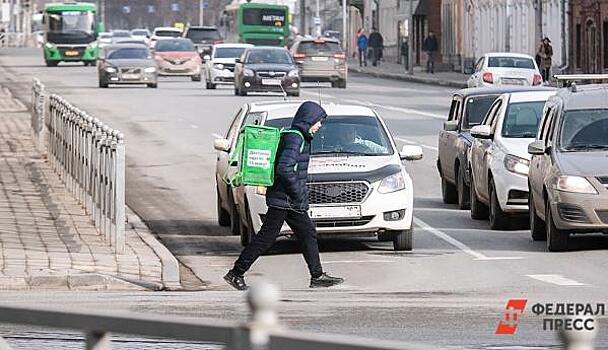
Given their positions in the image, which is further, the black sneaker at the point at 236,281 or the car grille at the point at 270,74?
the car grille at the point at 270,74

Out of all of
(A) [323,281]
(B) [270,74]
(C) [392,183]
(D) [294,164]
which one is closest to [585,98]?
(C) [392,183]

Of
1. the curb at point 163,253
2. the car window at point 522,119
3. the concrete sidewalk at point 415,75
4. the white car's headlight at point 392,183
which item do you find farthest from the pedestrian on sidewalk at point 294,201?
→ the concrete sidewalk at point 415,75

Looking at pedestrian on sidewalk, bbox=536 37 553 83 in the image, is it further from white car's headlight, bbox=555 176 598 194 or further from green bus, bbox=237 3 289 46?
white car's headlight, bbox=555 176 598 194

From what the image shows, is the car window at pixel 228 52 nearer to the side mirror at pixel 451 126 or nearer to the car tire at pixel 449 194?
the car tire at pixel 449 194

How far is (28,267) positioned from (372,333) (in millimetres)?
4995

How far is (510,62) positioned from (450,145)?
95.2ft

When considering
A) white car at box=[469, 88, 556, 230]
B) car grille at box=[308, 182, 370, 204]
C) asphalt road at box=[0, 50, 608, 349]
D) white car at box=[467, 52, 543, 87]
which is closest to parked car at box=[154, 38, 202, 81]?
white car at box=[467, 52, 543, 87]

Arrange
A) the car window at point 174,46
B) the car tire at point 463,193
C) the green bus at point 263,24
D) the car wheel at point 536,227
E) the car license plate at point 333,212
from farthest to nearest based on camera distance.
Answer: the green bus at point 263,24 → the car window at point 174,46 → the car tire at point 463,193 → the car wheel at point 536,227 → the car license plate at point 333,212

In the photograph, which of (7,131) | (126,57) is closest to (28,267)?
(7,131)

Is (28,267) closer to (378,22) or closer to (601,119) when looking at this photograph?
(601,119)

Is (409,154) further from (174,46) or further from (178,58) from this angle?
(174,46)

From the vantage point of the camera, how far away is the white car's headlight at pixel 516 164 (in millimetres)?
18641

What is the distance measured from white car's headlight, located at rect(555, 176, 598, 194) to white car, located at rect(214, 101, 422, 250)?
1392 mm

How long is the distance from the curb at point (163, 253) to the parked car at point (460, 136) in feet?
12.3
